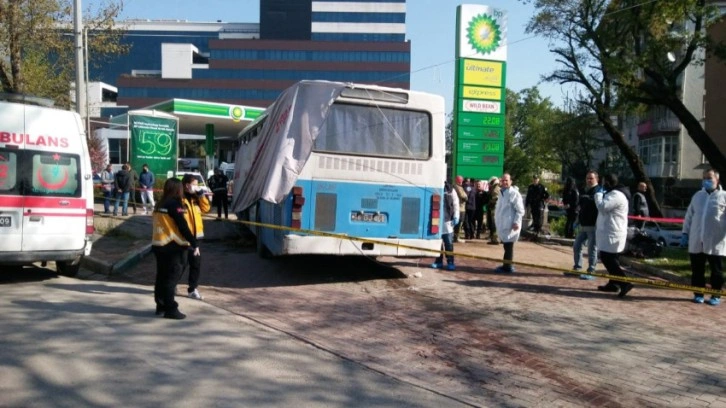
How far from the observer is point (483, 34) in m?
17.3

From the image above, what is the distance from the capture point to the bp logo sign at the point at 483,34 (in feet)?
56.5

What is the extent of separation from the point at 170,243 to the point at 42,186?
3290mm

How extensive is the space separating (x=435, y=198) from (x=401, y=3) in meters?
87.1

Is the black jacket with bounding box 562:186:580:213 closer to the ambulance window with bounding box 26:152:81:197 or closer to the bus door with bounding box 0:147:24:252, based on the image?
the ambulance window with bounding box 26:152:81:197

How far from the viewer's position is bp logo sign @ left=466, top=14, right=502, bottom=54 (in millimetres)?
17219

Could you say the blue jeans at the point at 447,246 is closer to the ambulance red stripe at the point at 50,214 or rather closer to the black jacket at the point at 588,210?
the black jacket at the point at 588,210

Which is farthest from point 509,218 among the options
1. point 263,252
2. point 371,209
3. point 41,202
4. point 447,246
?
point 41,202

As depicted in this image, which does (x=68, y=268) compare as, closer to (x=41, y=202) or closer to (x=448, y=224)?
(x=41, y=202)

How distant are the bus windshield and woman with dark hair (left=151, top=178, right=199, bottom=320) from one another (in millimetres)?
2599

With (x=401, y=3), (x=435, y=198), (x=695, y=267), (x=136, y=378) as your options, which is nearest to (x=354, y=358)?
(x=136, y=378)

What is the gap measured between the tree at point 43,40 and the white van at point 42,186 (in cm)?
839

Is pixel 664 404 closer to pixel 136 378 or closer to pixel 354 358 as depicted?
pixel 354 358

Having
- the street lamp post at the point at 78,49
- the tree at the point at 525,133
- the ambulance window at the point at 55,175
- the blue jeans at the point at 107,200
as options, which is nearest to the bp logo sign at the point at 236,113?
the blue jeans at the point at 107,200

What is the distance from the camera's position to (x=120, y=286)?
945 cm
